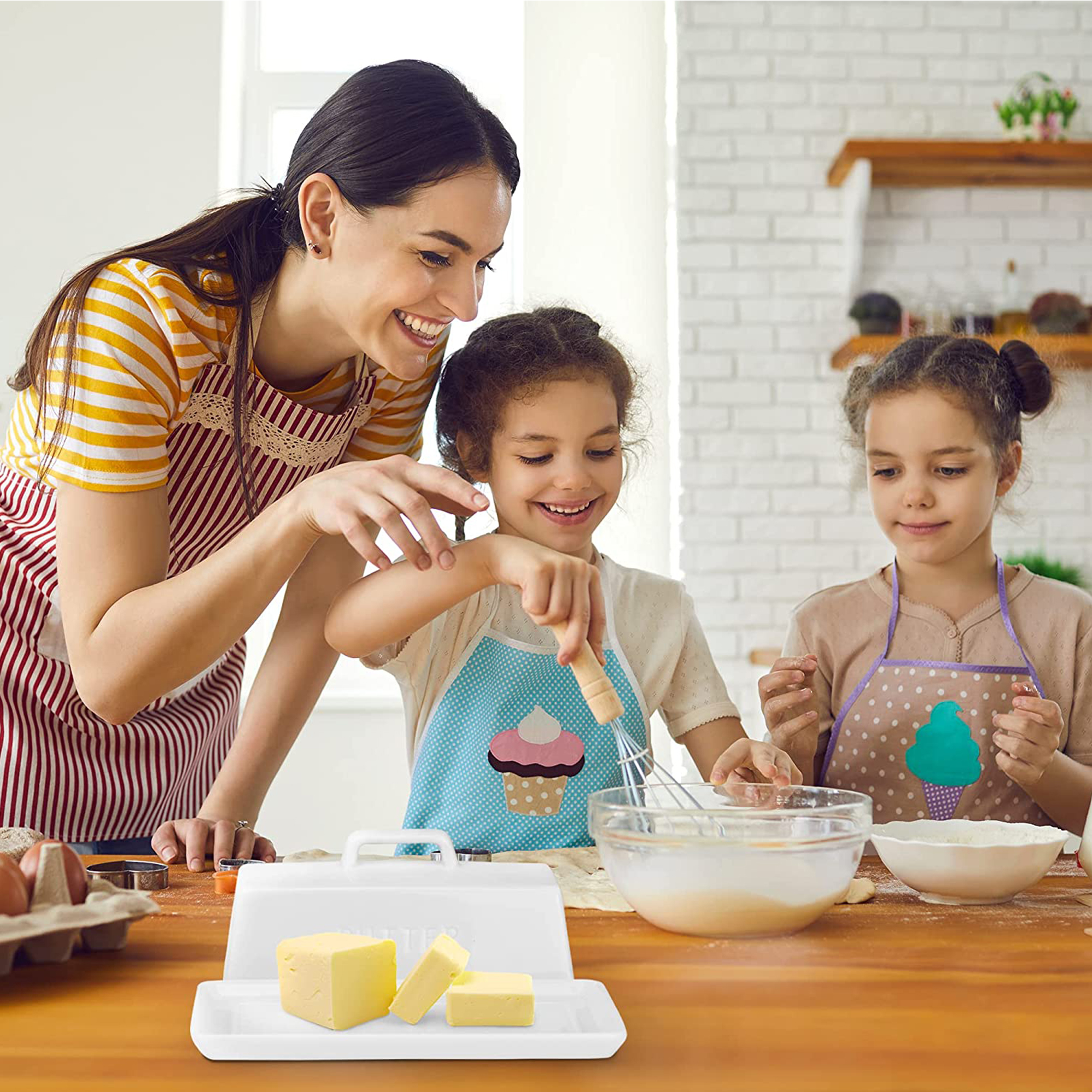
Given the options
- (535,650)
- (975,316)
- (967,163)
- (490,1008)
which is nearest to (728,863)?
(490,1008)

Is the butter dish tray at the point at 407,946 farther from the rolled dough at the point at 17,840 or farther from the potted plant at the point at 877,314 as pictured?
the potted plant at the point at 877,314

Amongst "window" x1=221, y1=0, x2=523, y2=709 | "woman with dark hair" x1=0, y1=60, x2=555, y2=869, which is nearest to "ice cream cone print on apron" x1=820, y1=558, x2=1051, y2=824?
"woman with dark hair" x1=0, y1=60, x2=555, y2=869

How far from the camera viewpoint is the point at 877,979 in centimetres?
80

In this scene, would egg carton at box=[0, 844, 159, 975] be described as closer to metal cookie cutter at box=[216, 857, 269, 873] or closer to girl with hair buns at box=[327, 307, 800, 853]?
metal cookie cutter at box=[216, 857, 269, 873]

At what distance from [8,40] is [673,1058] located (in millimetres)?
3987

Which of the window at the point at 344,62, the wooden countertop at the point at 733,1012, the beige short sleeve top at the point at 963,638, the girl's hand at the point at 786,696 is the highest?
the window at the point at 344,62

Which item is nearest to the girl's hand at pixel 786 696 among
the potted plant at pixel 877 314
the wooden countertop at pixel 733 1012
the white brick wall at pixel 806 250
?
the wooden countertop at pixel 733 1012

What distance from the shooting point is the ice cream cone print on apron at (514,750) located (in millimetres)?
1528

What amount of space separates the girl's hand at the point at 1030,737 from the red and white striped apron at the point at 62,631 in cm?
84

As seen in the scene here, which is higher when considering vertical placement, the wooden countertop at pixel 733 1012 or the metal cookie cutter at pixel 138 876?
the metal cookie cutter at pixel 138 876

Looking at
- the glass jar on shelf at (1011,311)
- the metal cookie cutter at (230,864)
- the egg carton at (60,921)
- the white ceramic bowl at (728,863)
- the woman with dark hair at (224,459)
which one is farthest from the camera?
the glass jar on shelf at (1011,311)

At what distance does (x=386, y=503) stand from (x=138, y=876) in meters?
0.39

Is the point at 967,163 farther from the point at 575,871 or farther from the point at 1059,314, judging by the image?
the point at 575,871

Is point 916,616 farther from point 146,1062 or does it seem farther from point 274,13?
point 274,13
